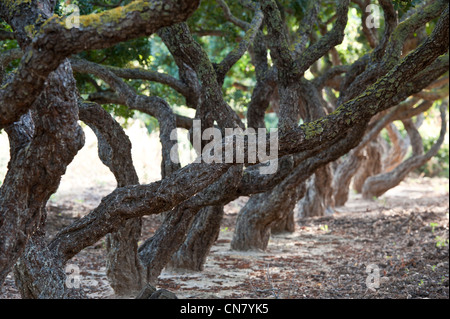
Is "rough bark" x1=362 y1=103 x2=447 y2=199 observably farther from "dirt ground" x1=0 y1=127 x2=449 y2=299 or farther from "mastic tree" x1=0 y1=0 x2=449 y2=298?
"mastic tree" x1=0 y1=0 x2=449 y2=298

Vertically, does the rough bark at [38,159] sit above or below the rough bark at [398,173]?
below

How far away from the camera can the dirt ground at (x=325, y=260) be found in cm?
619

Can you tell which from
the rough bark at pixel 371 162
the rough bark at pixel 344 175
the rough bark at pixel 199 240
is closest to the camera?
the rough bark at pixel 199 240

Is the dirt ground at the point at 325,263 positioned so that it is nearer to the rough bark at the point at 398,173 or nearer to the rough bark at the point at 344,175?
the rough bark at the point at 344,175

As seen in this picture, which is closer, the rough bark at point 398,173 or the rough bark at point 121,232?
the rough bark at point 121,232

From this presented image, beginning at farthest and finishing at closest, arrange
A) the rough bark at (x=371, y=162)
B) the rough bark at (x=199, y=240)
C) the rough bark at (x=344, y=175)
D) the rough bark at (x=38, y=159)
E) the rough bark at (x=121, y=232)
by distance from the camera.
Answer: the rough bark at (x=371, y=162), the rough bark at (x=344, y=175), the rough bark at (x=199, y=240), the rough bark at (x=121, y=232), the rough bark at (x=38, y=159)

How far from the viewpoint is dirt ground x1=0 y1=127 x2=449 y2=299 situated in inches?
244

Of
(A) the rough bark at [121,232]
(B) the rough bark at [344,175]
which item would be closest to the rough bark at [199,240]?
(A) the rough bark at [121,232]

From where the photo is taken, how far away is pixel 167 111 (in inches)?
241

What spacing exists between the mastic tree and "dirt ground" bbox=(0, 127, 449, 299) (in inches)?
19.8

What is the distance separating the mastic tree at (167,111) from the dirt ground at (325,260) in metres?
0.50

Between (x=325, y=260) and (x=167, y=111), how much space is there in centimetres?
345

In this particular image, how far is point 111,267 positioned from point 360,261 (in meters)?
3.69

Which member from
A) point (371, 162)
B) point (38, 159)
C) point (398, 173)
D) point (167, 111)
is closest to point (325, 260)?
point (167, 111)
